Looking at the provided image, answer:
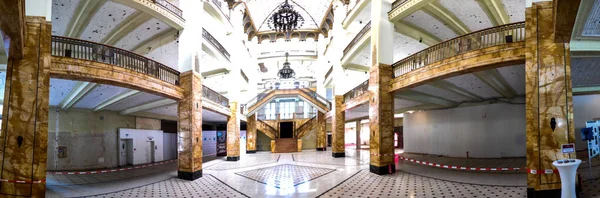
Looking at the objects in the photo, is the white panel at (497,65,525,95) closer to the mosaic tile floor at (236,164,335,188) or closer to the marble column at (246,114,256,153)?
the mosaic tile floor at (236,164,335,188)

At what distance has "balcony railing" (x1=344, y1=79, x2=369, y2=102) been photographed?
13.0 meters

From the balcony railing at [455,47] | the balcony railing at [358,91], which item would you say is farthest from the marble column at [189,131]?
the balcony railing at [455,47]

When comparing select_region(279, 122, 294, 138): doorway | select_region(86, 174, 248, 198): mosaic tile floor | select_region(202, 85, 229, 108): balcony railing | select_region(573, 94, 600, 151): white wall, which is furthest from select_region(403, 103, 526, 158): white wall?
select_region(86, 174, 248, 198): mosaic tile floor

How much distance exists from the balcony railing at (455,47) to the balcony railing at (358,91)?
98.4 inches

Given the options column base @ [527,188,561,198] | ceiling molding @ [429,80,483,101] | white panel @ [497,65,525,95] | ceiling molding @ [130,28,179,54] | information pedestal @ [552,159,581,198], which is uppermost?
ceiling molding @ [130,28,179,54]

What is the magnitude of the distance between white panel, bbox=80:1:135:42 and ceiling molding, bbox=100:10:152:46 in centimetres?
11

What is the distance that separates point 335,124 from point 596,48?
12.0 m

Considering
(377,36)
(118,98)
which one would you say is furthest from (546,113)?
(118,98)

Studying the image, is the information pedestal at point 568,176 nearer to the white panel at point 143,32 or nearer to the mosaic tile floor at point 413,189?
the mosaic tile floor at point 413,189

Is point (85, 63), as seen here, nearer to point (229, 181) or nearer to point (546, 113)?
point (229, 181)

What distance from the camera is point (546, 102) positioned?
579 cm

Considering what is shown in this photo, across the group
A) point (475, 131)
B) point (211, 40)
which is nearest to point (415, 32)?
point (475, 131)

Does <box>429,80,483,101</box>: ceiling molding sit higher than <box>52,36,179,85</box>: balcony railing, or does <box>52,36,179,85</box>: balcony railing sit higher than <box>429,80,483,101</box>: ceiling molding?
<box>52,36,179,85</box>: balcony railing

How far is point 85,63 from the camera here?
7012 mm
